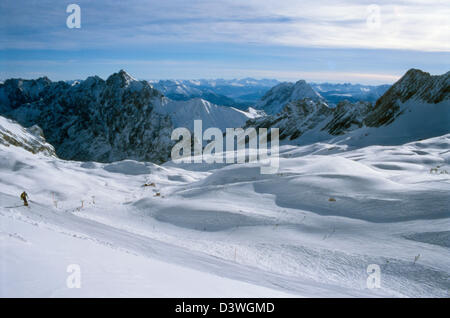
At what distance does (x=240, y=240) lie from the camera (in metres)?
9.72

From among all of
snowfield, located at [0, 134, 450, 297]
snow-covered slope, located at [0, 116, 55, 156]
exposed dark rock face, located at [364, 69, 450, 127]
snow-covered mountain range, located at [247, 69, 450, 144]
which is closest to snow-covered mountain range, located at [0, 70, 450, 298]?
snowfield, located at [0, 134, 450, 297]

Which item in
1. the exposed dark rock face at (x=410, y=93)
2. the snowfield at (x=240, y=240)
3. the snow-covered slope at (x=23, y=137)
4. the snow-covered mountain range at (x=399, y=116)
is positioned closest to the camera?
the snowfield at (x=240, y=240)

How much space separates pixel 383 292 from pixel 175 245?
6.12 m

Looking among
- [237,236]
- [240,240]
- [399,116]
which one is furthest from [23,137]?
[240,240]

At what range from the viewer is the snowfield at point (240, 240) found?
5184mm

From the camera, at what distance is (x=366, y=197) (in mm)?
11102

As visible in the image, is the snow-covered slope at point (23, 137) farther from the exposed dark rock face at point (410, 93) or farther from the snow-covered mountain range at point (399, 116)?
the exposed dark rock face at point (410, 93)

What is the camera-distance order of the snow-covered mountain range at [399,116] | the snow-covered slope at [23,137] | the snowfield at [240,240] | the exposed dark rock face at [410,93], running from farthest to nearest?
1. the snow-covered slope at [23,137]
2. the exposed dark rock face at [410,93]
3. the snow-covered mountain range at [399,116]
4. the snowfield at [240,240]

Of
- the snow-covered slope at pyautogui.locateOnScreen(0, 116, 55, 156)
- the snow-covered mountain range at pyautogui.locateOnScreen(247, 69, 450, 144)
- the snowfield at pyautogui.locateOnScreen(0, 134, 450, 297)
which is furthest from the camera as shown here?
the snow-covered slope at pyautogui.locateOnScreen(0, 116, 55, 156)

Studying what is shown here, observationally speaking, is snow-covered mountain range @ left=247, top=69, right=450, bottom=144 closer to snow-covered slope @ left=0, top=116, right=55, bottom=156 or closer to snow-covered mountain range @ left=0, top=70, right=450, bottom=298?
snow-covered mountain range @ left=0, top=70, right=450, bottom=298

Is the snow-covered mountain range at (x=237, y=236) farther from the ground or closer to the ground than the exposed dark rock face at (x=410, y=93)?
closer to the ground

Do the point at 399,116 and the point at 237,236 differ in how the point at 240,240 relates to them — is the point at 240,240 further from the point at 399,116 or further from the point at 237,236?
the point at 399,116

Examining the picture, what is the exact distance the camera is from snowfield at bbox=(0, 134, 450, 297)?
5184 mm

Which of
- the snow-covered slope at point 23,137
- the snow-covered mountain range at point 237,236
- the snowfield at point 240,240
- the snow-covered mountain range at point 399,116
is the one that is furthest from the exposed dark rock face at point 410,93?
the snow-covered slope at point 23,137
